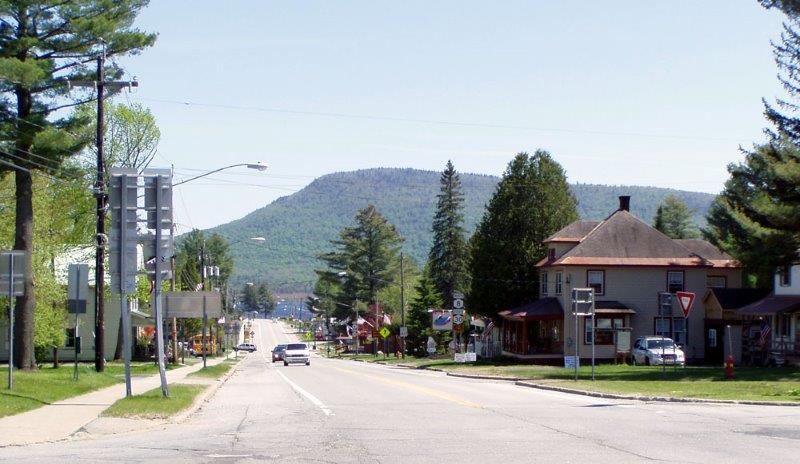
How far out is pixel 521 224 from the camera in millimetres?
70750

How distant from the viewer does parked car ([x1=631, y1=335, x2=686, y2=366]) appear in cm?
5422

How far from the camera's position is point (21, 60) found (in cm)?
3397

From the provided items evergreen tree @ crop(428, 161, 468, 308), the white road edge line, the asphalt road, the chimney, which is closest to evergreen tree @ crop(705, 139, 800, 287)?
the chimney

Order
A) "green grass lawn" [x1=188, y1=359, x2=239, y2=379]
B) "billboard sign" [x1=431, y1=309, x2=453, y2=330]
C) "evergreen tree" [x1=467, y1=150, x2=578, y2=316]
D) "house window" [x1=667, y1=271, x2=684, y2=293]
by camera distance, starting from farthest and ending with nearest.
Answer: "billboard sign" [x1=431, y1=309, x2=453, y2=330], "evergreen tree" [x1=467, y1=150, x2=578, y2=316], "house window" [x1=667, y1=271, x2=684, y2=293], "green grass lawn" [x1=188, y1=359, x2=239, y2=379]

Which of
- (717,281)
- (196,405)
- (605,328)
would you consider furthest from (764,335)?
(196,405)

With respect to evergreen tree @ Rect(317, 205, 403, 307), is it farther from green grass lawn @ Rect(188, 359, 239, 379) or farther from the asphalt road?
the asphalt road

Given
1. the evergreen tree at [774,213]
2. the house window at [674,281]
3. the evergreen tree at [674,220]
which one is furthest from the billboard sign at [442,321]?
the evergreen tree at [674,220]

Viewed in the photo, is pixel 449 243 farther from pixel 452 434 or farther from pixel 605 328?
pixel 452 434

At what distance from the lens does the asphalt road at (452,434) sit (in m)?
13.9

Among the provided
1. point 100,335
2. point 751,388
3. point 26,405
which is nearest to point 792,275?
point 751,388

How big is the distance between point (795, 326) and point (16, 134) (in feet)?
123

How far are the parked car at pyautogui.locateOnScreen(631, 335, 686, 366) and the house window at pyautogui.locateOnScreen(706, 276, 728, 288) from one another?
34.8 feet

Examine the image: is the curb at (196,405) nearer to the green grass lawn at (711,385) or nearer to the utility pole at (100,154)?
the utility pole at (100,154)

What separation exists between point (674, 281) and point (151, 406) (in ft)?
159
